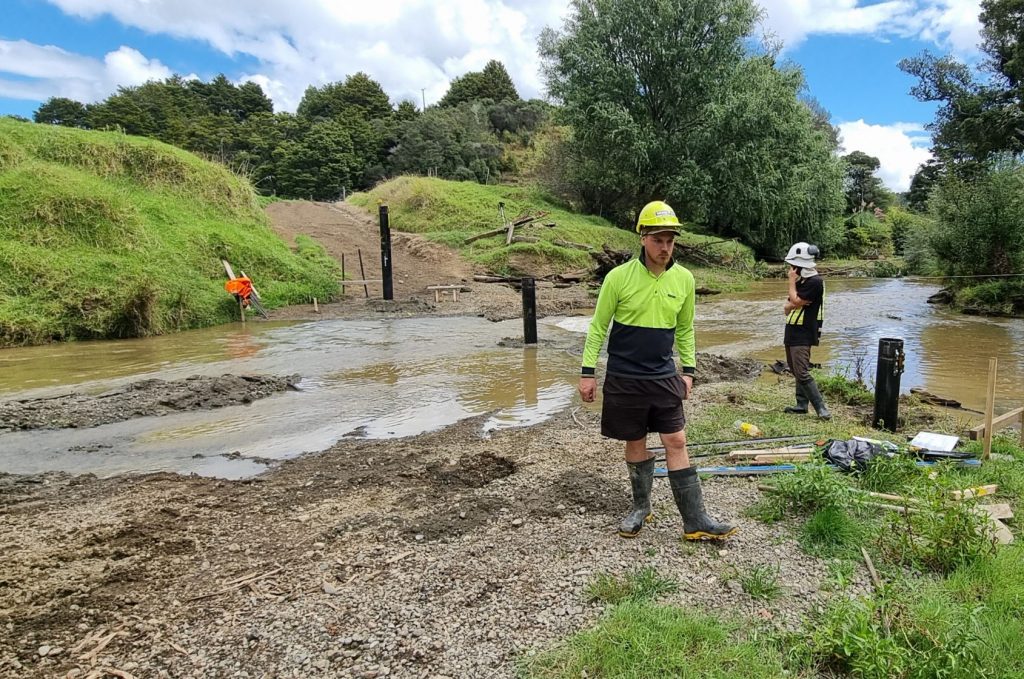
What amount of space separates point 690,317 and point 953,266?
18.9m

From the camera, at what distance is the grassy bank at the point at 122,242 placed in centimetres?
1355

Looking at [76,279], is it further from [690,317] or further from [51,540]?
[690,317]

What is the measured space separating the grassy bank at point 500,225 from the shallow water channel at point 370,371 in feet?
27.1

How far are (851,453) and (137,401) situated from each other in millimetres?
8086

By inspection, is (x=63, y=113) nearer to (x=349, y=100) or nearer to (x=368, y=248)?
(x=349, y=100)

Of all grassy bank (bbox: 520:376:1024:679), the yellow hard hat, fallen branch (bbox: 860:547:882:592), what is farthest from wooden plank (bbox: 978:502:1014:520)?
the yellow hard hat

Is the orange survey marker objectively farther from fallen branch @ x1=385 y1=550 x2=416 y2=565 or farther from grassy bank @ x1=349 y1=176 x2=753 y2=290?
fallen branch @ x1=385 y1=550 x2=416 y2=565

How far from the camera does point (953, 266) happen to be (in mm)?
18250

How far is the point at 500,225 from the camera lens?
1116 inches

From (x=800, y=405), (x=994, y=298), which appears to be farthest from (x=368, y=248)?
(x=800, y=405)

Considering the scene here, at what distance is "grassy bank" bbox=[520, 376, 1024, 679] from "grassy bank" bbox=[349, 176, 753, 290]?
65.4ft

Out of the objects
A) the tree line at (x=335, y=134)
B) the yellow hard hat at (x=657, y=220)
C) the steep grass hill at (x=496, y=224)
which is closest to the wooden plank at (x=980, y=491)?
the yellow hard hat at (x=657, y=220)

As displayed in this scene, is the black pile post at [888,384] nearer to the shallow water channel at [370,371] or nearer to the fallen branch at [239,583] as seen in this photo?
the shallow water channel at [370,371]

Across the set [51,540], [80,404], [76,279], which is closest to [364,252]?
[76,279]
